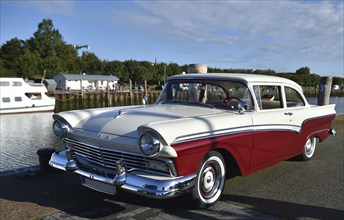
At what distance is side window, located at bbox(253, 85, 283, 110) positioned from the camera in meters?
5.10

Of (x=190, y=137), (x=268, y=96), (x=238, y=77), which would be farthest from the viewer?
(x=268, y=96)

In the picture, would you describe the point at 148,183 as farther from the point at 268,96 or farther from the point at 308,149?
the point at 308,149

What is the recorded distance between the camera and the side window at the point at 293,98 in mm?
5797

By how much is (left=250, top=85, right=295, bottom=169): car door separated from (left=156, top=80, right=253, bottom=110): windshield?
24 cm

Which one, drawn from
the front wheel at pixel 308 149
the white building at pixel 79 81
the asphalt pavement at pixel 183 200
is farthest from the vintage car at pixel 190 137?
→ the white building at pixel 79 81

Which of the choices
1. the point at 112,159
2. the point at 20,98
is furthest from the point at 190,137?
the point at 20,98

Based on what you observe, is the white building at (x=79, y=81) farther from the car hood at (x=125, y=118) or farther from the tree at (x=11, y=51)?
the car hood at (x=125, y=118)

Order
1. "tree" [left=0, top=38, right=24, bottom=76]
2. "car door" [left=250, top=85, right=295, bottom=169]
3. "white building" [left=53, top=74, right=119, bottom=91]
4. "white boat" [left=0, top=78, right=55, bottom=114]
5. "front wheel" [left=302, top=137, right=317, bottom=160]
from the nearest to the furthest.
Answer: "car door" [left=250, top=85, right=295, bottom=169] < "front wheel" [left=302, top=137, right=317, bottom=160] < "white boat" [left=0, top=78, right=55, bottom=114] < "white building" [left=53, top=74, right=119, bottom=91] < "tree" [left=0, top=38, right=24, bottom=76]

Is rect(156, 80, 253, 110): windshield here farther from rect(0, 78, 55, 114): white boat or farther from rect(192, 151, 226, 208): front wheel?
rect(0, 78, 55, 114): white boat

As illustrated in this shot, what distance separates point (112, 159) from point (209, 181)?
47.8 inches

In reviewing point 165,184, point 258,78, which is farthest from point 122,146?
point 258,78

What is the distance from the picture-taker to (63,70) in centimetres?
6688

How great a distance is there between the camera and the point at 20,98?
28.0 m

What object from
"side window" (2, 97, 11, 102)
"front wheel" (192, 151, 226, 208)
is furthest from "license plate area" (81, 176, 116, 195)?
"side window" (2, 97, 11, 102)
